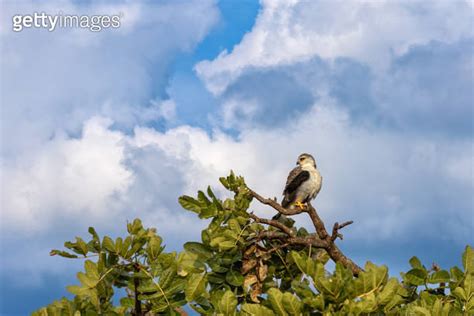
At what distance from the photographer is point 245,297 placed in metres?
6.76

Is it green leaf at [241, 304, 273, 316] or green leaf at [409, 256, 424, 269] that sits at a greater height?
green leaf at [409, 256, 424, 269]

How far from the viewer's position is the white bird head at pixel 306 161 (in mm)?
19727

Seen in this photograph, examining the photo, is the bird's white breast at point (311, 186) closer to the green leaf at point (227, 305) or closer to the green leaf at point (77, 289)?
the green leaf at point (77, 289)

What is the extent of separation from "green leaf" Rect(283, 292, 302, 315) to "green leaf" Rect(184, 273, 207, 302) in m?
1.32

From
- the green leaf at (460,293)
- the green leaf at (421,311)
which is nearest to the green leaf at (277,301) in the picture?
the green leaf at (421,311)

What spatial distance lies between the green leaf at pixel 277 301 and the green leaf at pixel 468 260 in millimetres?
2316

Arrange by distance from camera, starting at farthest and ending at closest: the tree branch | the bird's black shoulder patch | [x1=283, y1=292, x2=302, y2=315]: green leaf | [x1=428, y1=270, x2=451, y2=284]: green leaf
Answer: the bird's black shoulder patch → the tree branch → [x1=428, y1=270, x2=451, y2=284]: green leaf → [x1=283, y1=292, x2=302, y2=315]: green leaf

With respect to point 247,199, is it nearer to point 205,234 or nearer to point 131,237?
point 205,234

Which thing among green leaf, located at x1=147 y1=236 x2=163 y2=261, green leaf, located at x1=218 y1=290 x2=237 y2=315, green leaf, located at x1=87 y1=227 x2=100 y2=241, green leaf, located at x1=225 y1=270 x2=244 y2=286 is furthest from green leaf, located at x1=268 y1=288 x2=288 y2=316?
green leaf, located at x1=87 y1=227 x2=100 y2=241

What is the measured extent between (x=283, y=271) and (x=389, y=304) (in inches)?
69.0

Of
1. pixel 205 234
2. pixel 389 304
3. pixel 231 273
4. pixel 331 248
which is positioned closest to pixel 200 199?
pixel 205 234

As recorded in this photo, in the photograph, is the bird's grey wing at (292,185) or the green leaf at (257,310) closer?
the green leaf at (257,310)

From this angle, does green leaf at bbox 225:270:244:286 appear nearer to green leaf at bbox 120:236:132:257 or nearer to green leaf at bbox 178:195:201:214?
green leaf at bbox 178:195:201:214

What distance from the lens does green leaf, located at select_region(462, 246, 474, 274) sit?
6.56m
